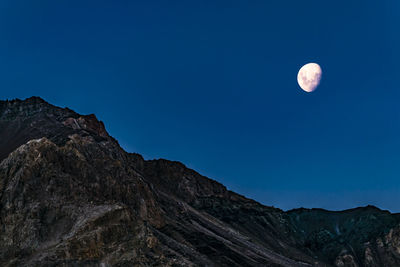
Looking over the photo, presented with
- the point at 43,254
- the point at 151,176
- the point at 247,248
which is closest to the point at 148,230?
the point at 43,254

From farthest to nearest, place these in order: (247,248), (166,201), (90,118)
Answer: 1. (90,118)
2. (166,201)
3. (247,248)

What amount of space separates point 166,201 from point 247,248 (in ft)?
92.1

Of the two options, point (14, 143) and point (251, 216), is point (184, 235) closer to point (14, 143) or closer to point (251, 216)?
point (14, 143)

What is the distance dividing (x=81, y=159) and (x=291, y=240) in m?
96.4

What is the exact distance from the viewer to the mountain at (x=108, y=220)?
178ft

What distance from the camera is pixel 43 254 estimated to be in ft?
168

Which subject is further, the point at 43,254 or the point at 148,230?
the point at 148,230

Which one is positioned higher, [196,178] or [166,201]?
A: [196,178]

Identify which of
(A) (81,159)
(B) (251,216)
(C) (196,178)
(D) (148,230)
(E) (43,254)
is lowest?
(E) (43,254)

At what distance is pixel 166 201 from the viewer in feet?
344

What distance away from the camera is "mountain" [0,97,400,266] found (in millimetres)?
54312

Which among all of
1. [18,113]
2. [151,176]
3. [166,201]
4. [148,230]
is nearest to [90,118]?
[18,113]

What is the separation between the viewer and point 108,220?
59094 mm


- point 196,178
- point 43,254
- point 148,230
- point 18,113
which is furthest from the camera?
point 196,178
